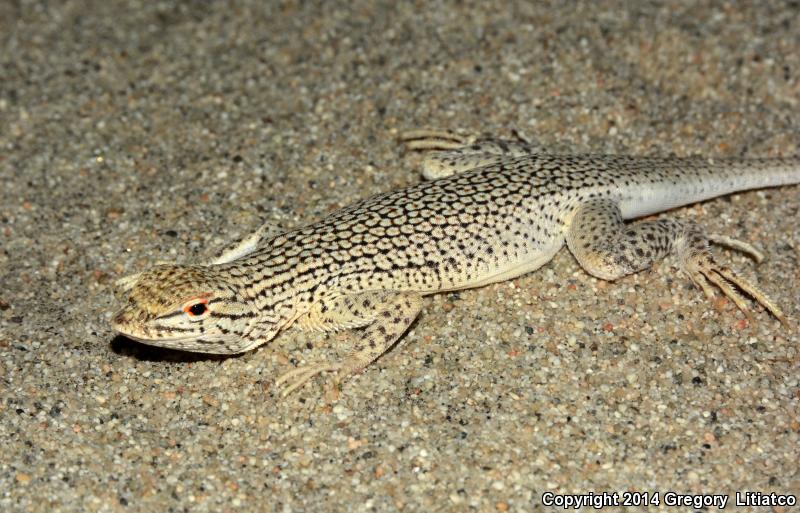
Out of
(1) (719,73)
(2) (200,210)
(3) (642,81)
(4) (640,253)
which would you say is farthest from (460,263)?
(1) (719,73)

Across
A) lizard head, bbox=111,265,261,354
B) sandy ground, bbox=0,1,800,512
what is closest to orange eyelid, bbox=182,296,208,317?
lizard head, bbox=111,265,261,354

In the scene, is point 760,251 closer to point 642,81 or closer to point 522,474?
point 642,81

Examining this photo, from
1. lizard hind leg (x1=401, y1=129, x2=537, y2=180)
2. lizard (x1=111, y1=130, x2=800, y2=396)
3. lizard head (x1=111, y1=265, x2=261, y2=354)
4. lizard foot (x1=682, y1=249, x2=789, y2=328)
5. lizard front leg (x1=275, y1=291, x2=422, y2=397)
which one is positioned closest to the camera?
lizard head (x1=111, y1=265, x2=261, y2=354)

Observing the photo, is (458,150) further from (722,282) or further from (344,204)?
(722,282)

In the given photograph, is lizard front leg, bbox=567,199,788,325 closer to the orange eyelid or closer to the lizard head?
the lizard head

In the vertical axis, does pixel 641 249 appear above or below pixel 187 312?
below

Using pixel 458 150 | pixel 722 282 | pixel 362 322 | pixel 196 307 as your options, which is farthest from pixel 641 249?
pixel 196 307

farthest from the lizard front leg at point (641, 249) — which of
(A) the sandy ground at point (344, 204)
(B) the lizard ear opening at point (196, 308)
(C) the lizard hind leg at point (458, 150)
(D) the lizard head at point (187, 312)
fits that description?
(B) the lizard ear opening at point (196, 308)
